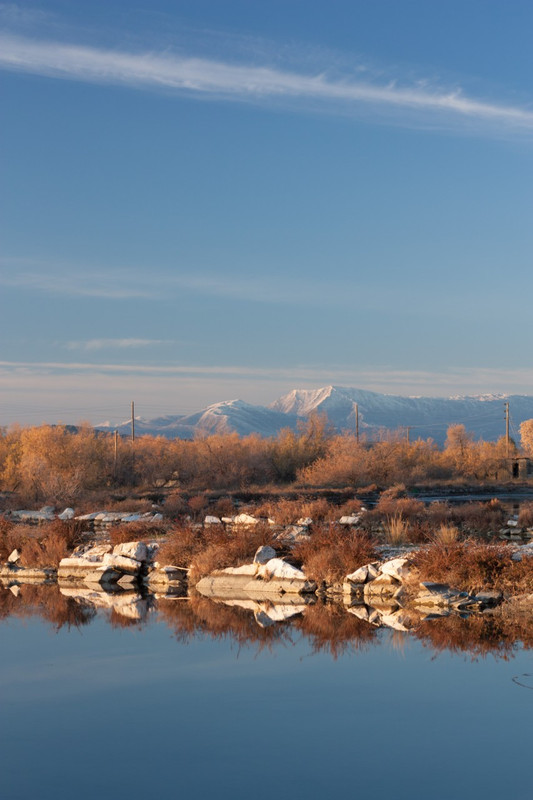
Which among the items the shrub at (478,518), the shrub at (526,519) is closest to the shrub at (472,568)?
the shrub at (478,518)

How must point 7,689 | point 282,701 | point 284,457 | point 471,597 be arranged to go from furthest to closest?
point 284,457, point 471,597, point 7,689, point 282,701

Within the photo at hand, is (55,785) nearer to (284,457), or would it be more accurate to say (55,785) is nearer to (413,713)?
(413,713)

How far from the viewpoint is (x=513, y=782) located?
7.02m

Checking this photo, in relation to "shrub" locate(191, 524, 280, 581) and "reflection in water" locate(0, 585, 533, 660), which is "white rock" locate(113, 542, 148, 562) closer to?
"shrub" locate(191, 524, 280, 581)

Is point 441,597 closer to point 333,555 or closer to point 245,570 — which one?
point 333,555

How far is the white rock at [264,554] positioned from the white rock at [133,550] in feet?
9.90

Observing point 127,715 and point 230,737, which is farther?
point 127,715

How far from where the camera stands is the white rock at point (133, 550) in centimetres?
1997

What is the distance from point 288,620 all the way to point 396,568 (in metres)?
3.08

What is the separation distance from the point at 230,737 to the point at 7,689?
128 inches

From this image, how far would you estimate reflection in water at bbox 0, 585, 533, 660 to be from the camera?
12.2 metres

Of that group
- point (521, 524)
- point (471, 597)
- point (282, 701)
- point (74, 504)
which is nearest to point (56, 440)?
point (74, 504)

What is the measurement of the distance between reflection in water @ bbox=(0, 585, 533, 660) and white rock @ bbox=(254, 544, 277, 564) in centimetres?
158

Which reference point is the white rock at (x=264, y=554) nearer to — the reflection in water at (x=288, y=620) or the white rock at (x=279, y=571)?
the white rock at (x=279, y=571)
